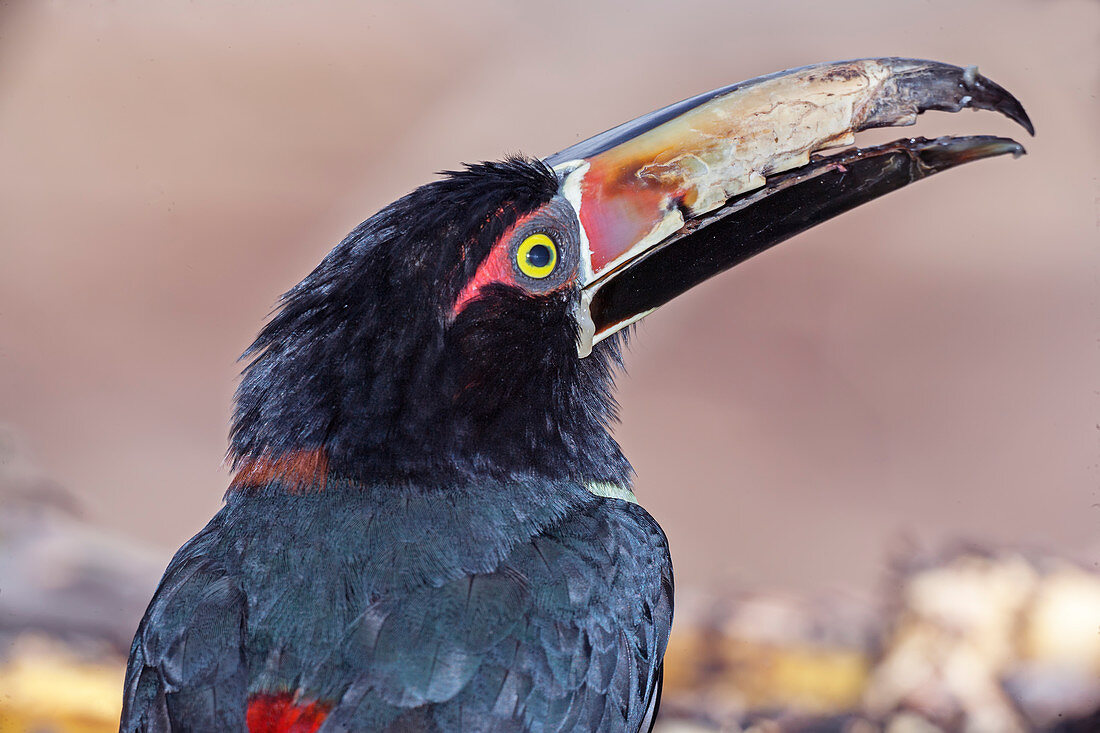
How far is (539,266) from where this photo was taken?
158cm

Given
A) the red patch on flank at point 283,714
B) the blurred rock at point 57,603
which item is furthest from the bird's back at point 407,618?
the blurred rock at point 57,603

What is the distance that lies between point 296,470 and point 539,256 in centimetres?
50

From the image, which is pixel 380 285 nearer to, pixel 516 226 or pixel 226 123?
pixel 516 226

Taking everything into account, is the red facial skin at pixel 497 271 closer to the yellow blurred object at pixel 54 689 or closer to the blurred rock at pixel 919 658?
the blurred rock at pixel 919 658

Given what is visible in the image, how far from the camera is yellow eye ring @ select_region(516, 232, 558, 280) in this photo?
1.57m

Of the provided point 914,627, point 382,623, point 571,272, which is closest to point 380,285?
point 571,272

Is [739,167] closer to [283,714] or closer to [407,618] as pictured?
[407,618]

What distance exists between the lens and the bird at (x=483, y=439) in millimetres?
1341

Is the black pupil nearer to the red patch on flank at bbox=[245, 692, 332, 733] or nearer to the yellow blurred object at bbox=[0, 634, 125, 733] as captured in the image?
the red patch on flank at bbox=[245, 692, 332, 733]

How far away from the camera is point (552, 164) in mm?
1677

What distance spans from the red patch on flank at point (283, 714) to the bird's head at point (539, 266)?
1.12 feet

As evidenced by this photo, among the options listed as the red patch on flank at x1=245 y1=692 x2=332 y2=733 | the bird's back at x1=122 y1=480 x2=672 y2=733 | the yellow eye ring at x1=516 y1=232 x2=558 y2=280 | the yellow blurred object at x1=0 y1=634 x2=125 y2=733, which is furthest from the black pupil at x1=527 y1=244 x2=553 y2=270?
the yellow blurred object at x1=0 y1=634 x2=125 y2=733

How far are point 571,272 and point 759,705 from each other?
1.85 m

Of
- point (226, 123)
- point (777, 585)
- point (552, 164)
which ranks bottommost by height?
point (777, 585)
